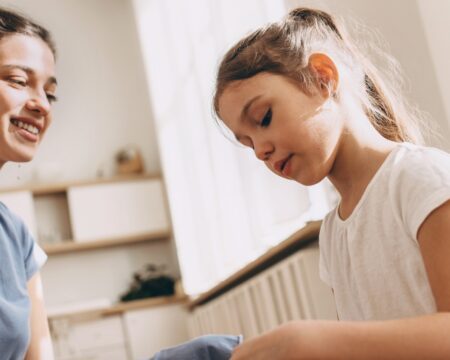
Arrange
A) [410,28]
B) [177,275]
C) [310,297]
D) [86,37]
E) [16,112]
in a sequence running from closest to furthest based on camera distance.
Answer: [16,112]
[410,28]
[310,297]
[177,275]
[86,37]

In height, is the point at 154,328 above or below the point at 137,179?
below

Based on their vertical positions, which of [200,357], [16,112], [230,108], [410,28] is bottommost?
[200,357]

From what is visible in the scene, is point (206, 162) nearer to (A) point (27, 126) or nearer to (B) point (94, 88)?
(B) point (94, 88)

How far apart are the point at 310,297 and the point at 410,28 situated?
1.19 m

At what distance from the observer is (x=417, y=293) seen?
90 centimetres

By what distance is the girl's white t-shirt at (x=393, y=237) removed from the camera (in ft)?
2.78

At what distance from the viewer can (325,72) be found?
3.42 ft

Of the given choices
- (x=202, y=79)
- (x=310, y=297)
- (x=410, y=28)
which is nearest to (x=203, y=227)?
(x=202, y=79)

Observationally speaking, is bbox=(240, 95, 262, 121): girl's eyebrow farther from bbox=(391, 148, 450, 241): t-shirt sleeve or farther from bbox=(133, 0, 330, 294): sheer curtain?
bbox=(133, 0, 330, 294): sheer curtain

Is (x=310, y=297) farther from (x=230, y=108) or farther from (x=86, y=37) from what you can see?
(x=86, y=37)

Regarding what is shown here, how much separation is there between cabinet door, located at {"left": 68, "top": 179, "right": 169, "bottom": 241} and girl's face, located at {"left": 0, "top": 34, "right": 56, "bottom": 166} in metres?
3.33

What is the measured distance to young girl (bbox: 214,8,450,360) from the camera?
82cm

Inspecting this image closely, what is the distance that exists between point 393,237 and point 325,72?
288 mm

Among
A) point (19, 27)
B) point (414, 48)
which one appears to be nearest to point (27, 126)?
point (19, 27)
